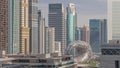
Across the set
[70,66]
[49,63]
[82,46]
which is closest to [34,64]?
[49,63]

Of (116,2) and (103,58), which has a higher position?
(116,2)

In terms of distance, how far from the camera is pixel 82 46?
535 ft

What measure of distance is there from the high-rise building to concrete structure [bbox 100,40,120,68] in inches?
122

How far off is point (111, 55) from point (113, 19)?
23.8 feet

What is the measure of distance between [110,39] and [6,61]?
32.2 m

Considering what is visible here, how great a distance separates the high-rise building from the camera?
8400 centimetres

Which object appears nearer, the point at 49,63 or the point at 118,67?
the point at 118,67

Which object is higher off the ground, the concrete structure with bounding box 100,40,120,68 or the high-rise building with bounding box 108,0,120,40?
the high-rise building with bounding box 108,0,120,40

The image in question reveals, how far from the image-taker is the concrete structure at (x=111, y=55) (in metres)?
88.0

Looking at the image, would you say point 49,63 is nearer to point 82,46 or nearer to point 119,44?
point 119,44

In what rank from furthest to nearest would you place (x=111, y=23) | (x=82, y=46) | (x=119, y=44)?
(x=82, y=46) < (x=119, y=44) < (x=111, y=23)

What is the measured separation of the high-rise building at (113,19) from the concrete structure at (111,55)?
3.11 m

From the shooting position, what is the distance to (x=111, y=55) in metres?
88.9

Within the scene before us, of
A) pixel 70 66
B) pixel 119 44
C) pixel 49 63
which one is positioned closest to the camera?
pixel 119 44
